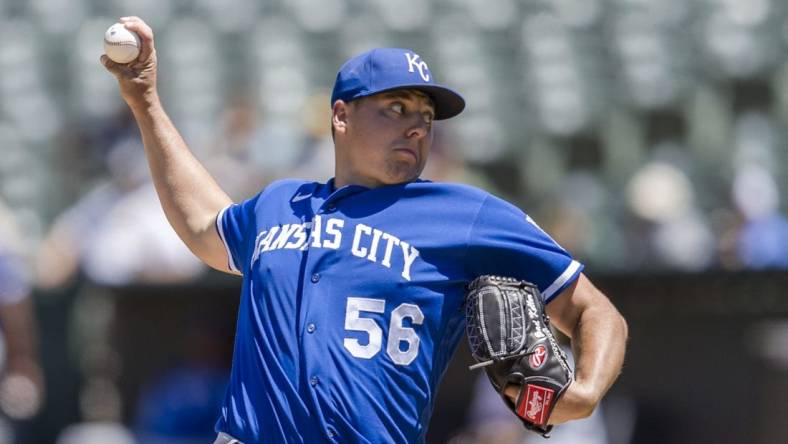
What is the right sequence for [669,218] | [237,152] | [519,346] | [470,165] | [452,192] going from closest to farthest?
[519,346] < [452,192] < [669,218] < [237,152] < [470,165]

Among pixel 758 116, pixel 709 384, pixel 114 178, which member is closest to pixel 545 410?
pixel 709 384

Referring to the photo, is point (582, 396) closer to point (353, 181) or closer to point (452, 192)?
point (452, 192)

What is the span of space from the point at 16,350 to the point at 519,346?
455cm

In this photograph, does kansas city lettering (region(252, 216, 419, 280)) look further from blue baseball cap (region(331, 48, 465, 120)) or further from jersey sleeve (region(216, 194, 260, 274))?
blue baseball cap (region(331, 48, 465, 120))

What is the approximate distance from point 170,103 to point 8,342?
11.1 feet

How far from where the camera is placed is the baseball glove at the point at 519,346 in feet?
9.66

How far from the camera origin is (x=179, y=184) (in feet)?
11.8

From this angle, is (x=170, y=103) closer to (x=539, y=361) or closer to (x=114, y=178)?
(x=114, y=178)

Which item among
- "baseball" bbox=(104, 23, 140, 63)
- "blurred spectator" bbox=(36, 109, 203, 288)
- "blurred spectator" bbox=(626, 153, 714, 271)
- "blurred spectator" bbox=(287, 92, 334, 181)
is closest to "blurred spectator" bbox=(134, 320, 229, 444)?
"blurred spectator" bbox=(36, 109, 203, 288)

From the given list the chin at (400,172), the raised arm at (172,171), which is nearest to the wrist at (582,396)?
the chin at (400,172)

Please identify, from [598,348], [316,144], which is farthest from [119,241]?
[598,348]

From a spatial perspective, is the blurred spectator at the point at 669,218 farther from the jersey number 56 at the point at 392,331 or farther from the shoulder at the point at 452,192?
the jersey number 56 at the point at 392,331

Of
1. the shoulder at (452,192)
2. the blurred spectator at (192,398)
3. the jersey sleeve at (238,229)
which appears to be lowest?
the blurred spectator at (192,398)

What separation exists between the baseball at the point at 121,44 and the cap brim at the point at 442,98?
706 mm
